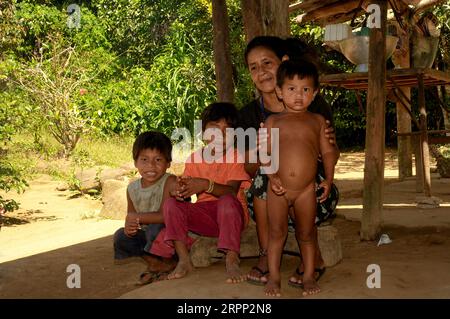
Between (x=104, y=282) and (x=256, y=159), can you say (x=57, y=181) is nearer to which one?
(x=104, y=282)

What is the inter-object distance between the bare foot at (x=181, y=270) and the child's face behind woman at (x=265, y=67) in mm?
1072

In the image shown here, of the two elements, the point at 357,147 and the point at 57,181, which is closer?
the point at 57,181

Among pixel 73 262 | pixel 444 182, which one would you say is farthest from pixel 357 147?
pixel 73 262

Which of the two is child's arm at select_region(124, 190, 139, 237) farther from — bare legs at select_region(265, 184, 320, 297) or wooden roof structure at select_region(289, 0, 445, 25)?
wooden roof structure at select_region(289, 0, 445, 25)

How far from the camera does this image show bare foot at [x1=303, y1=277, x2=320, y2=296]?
9.79 feet

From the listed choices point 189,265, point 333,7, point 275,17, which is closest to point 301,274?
point 189,265

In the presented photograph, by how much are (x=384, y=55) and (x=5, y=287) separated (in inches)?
134

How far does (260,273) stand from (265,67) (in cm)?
113

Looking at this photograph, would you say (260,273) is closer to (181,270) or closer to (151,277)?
(181,270)

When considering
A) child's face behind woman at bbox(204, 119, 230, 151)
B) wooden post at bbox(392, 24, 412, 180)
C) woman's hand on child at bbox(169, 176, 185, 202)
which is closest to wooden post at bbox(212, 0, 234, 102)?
wooden post at bbox(392, 24, 412, 180)

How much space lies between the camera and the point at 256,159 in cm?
333

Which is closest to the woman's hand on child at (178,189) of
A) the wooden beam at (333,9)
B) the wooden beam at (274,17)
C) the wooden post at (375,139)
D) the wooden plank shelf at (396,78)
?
the wooden beam at (274,17)

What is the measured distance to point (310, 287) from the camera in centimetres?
300

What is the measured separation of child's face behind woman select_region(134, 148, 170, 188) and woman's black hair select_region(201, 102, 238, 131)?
1.18ft
